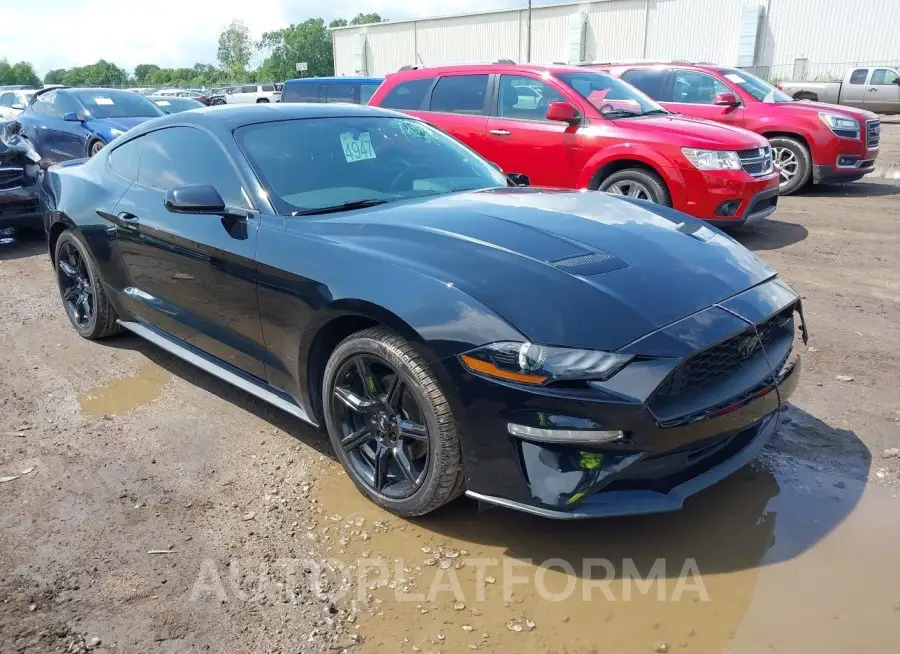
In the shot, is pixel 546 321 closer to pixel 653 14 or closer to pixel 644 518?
pixel 644 518

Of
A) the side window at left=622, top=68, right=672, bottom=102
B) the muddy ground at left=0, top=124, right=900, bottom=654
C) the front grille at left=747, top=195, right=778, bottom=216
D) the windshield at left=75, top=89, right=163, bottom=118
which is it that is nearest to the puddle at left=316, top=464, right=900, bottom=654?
the muddy ground at left=0, top=124, right=900, bottom=654

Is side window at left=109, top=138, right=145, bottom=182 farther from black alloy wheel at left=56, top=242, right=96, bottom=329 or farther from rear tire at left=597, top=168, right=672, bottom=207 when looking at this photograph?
rear tire at left=597, top=168, right=672, bottom=207

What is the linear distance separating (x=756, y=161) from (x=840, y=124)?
3314 mm

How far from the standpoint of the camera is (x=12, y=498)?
324cm

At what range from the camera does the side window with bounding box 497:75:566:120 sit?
769 centimetres

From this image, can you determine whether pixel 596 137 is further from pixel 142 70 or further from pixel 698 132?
pixel 142 70

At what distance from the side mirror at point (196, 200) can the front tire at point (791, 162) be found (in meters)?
8.42

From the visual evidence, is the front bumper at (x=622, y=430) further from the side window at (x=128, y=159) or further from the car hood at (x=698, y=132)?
the car hood at (x=698, y=132)

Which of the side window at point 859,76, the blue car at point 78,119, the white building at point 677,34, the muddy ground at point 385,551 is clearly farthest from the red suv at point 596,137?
the white building at point 677,34

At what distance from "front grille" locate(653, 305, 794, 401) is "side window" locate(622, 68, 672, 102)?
8.60 meters

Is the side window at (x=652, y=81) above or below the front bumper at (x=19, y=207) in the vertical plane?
above

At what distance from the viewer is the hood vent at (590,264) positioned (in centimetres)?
269

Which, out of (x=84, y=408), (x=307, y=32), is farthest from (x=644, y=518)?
(x=307, y=32)

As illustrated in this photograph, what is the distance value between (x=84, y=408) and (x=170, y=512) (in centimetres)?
140
